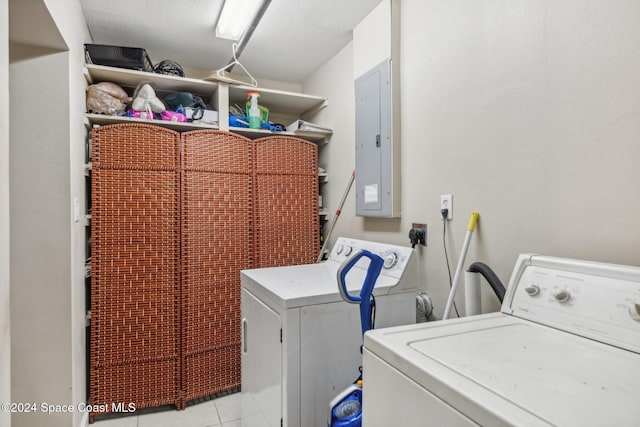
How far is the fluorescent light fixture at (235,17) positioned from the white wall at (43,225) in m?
0.81

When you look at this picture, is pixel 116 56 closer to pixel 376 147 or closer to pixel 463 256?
pixel 376 147

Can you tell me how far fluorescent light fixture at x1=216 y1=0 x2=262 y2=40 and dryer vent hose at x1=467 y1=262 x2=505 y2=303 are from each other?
179 cm

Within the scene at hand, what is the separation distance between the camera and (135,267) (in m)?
2.24

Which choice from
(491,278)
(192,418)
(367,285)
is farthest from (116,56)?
(491,278)

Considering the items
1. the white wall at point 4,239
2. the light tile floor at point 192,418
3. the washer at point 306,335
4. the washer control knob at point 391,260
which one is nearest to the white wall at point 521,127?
the washer control knob at point 391,260

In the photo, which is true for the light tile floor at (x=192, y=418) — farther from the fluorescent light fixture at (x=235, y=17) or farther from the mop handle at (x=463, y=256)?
the fluorescent light fixture at (x=235, y=17)

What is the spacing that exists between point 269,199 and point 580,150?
76.6 inches

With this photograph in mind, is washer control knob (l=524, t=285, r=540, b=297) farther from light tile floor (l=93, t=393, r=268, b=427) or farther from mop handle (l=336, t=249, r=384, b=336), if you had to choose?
light tile floor (l=93, t=393, r=268, b=427)

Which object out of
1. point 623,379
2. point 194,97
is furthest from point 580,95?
point 194,97

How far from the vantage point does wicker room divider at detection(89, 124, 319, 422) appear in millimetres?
2178

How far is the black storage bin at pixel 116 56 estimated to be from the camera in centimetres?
221

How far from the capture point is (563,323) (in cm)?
98

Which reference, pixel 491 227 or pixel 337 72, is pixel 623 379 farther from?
pixel 337 72

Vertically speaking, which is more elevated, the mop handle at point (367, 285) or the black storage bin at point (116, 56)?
the black storage bin at point (116, 56)
